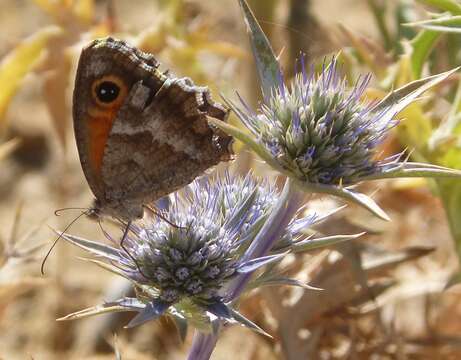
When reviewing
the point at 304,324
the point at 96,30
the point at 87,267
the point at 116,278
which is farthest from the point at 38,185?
the point at 304,324

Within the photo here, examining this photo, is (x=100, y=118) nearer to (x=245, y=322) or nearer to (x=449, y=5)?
(x=245, y=322)

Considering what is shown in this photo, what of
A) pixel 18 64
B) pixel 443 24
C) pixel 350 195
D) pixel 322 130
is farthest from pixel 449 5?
pixel 18 64

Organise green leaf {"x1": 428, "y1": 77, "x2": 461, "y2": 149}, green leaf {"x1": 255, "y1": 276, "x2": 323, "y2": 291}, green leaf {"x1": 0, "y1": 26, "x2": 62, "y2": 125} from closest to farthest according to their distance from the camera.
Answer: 1. green leaf {"x1": 255, "y1": 276, "x2": 323, "y2": 291}
2. green leaf {"x1": 428, "y1": 77, "x2": 461, "y2": 149}
3. green leaf {"x1": 0, "y1": 26, "x2": 62, "y2": 125}

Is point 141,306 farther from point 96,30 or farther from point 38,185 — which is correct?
point 38,185

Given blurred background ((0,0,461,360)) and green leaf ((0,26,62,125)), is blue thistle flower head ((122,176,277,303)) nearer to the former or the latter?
blurred background ((0,0,461,360))

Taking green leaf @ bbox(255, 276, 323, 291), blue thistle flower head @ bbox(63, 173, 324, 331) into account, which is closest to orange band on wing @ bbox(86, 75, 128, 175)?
blue thistle flower head @ bbox(63, 173, 324, 331)
